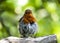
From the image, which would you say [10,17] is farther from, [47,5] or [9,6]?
[47,5]

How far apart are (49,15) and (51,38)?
36 centimetres

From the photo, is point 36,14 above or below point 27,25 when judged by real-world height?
above

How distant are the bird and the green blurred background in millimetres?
152

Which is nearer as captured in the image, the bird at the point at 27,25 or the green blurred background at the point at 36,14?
the green blurred background at the point at 36,14

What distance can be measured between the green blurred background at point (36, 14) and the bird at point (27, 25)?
152mm

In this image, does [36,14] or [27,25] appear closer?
[36,14]

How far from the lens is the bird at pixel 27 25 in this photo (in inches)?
114

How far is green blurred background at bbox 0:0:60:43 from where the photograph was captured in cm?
251

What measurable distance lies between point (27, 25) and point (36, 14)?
28 centimetres

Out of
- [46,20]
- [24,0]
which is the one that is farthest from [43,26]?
[24,0]

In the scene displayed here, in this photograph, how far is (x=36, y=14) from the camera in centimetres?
264

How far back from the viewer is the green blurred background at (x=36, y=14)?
8.23ft

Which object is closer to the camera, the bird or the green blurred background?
the green blurred background

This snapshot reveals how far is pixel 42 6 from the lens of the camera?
8.38 feet
